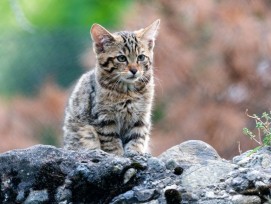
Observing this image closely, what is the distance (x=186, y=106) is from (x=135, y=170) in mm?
9587

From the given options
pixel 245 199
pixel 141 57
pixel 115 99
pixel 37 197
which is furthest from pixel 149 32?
pixel 245 199

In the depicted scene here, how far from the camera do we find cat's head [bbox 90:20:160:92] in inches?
307

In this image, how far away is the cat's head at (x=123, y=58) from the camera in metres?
7.80

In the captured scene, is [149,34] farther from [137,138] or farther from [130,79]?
[137,138]

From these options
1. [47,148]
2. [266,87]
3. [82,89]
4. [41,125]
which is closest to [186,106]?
[266,87]

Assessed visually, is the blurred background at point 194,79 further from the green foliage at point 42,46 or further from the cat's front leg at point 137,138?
the cat's front leg at point 137,138

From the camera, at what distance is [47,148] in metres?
6.08

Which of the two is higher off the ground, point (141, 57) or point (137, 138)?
point (141, 57)

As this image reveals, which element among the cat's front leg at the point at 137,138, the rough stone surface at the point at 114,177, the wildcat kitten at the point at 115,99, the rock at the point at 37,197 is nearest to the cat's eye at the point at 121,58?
the wildcat kitten at the point at 115,99

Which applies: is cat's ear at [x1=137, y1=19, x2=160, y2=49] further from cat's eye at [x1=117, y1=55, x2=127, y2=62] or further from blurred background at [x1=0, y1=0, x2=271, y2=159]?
blurred background at [x1=0, y1=0, x2=271, y2=159]

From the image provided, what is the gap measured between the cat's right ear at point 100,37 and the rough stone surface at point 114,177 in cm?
196

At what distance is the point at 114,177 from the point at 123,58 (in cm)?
→ 209

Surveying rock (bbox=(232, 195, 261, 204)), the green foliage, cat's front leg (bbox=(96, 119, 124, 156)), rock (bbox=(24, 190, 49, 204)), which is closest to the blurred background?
the green foliage

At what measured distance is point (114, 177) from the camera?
19.4 feet
